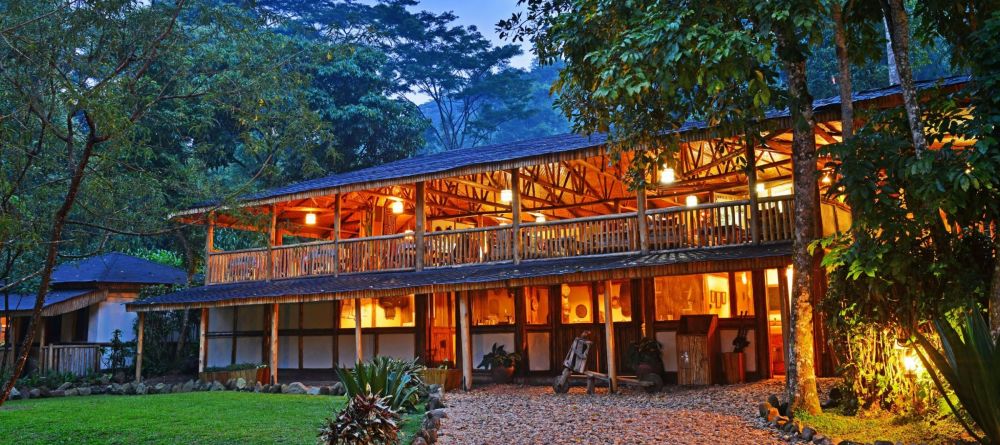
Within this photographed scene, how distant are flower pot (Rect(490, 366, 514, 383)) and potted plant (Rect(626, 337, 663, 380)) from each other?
105 inches

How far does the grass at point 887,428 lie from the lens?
331 inches

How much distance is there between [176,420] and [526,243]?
7532mm

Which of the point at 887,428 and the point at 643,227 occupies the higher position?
the point at 643,227

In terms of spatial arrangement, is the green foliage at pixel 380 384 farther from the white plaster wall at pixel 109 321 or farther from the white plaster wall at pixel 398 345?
the white plaster wall at pixel 109 321

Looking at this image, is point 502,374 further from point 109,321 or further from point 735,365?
point 109,321

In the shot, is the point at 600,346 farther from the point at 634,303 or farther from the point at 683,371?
the point at 683,371

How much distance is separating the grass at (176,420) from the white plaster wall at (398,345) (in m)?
3.55

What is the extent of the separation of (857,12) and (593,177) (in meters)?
10.2

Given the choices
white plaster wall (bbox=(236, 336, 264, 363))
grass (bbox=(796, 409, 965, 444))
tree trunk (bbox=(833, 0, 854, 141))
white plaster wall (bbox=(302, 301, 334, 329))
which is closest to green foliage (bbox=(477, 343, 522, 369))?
white plaster wall (bbox=(302, 301, 334, 329))

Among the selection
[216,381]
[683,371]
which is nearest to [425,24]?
[216,381]

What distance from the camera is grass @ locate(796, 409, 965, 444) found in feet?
27.6

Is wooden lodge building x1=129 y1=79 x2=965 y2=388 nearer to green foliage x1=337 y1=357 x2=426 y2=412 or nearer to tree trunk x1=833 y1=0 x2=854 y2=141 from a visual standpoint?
tree trunk x1=833 y1=0 x2=854 y2=141

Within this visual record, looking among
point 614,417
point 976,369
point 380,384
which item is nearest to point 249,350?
point 380,384

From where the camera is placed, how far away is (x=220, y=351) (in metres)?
22.0
